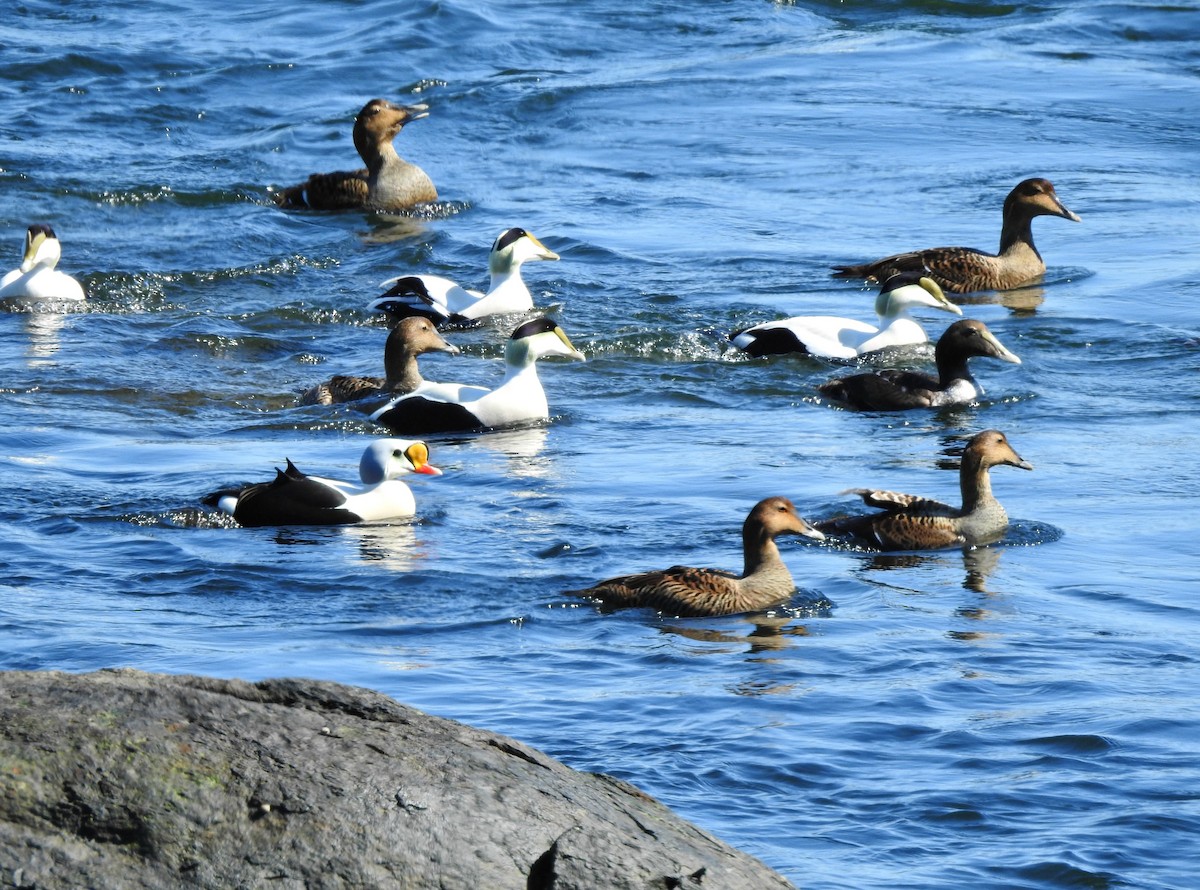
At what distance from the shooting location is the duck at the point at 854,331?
47.4ft

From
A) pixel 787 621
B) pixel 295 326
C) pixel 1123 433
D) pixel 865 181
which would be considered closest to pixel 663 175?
pixel 865 181

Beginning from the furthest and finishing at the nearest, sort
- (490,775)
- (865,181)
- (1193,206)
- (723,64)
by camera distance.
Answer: (723,64) < (865,181) < (1193,206) < (490,775)

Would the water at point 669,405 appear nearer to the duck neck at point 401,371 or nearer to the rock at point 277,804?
the duck neck at point 401,371

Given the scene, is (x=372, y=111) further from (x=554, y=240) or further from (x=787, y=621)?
(x=787, y=621)

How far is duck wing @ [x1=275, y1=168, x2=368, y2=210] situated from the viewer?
→ 66.8 ft

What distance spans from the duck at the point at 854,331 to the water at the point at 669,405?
0.47 feet

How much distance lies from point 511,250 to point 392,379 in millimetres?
2462

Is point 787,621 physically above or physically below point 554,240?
below

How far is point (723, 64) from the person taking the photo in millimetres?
26844

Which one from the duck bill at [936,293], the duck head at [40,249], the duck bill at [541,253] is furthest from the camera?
the duck head at [40,249]

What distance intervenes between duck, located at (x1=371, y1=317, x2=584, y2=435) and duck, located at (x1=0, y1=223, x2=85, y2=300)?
13.9 ft

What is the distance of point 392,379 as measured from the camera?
45.1 feet

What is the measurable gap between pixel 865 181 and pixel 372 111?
193 inches

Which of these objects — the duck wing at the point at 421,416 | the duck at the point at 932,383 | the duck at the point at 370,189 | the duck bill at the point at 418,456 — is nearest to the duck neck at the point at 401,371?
the duck wing at the point at 421,416
